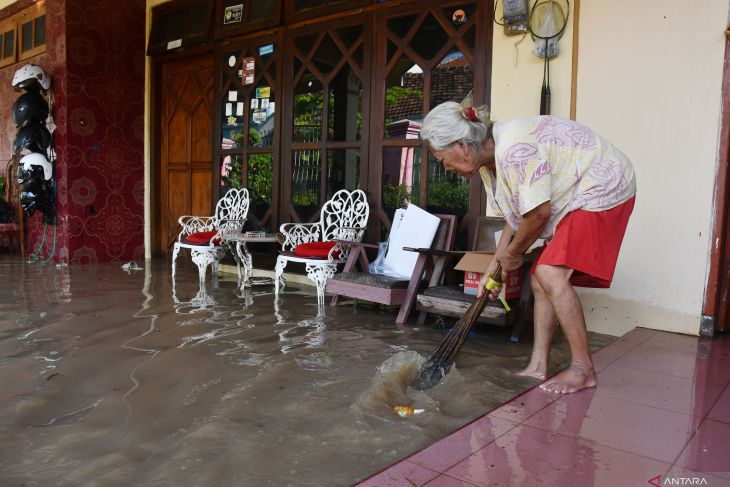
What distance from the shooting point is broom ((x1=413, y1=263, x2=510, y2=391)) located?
2.55m

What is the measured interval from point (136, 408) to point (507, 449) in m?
1.42

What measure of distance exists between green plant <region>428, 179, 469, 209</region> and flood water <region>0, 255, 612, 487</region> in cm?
99

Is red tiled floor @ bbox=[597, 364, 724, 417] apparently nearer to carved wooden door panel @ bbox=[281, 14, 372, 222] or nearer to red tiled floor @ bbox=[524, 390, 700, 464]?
red tiled floor @ bbox=[524, 390, 700, 464]

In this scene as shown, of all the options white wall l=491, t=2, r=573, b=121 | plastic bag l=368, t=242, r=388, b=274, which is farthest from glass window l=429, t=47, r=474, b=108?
plastic bag l=368, t=242, r=388, b=274

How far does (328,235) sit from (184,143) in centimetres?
308

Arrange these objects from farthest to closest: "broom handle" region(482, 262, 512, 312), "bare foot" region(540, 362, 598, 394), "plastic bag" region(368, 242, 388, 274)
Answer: "plastic bag" region(368, 242, 388, 274)
"broom handle" region(482, 262, 512, 312)
"bare foot" region(540, 362, 598, 394)

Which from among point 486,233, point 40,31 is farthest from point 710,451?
point 40,31

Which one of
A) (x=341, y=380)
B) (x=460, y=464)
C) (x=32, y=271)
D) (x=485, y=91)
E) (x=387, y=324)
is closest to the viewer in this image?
(x=460, y=464)

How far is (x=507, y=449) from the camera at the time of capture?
1838mm

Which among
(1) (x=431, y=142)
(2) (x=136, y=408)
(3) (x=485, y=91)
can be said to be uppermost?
(3) (x=485, y=91)

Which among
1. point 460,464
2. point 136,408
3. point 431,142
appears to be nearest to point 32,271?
point 136,408

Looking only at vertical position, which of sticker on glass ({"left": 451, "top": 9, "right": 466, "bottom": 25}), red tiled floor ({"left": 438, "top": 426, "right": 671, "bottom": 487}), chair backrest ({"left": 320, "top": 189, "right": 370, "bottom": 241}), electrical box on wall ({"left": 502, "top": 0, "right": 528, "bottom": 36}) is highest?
sticker on glass ({"left": 451, "top": 9, "right": 466, "bottom": 25})

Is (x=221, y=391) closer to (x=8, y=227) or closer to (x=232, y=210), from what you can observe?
(x=232, y=210)

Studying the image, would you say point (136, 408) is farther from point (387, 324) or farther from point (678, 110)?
point (678, 110)
